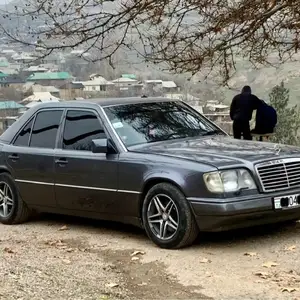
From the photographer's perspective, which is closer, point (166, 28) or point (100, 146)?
point (100, 146)

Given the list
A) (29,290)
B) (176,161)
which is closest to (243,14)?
(176,161)

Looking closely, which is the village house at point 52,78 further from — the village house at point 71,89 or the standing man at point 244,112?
the standing man at point 244,112

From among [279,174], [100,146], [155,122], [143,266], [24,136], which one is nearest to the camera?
[143,266]

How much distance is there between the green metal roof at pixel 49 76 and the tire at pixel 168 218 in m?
10.3

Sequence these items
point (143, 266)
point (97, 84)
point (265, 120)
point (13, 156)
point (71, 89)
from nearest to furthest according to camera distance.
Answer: point (143, 266) < point (13, 156) < point (265, 120) < point (71, 89) < point (97, 84)

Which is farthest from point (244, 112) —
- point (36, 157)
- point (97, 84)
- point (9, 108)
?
point (36, 157)

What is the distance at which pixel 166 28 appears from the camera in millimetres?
13164

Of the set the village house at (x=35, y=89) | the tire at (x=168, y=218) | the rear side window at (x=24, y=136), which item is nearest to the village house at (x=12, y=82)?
the village house at (x=35, y=89)

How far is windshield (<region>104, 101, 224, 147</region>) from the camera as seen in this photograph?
8.18m

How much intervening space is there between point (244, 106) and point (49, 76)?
21.5 ft

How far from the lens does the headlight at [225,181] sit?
6980mm

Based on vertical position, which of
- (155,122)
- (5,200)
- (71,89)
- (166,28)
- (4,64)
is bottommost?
(5,200)

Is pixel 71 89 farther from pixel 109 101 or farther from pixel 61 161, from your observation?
pixel 61 161

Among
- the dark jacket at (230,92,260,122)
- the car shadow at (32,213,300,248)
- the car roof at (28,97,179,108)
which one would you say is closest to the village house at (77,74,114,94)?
the dark jacket at (230,92,260,122)
